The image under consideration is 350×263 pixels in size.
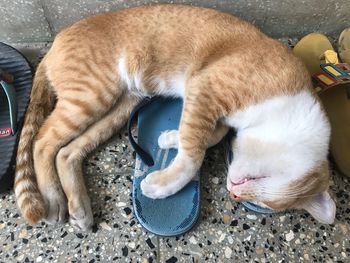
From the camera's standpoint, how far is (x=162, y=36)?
1545 mm

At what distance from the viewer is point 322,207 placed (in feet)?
4.32

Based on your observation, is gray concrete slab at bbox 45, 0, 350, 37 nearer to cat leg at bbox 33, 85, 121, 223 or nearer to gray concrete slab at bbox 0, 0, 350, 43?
gray concrete slab at bbox 0, 0, 350, 43

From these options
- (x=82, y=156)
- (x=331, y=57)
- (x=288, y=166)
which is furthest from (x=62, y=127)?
(x=331, y=57)

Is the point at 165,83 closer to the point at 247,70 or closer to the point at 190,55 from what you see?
the point at 190,55

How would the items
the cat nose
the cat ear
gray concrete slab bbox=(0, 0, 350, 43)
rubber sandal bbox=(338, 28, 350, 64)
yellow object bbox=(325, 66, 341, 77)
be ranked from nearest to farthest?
the cat ear, the cat nose, yellow object bbox=(325, 66, 341, 77), gray concrete slab bbox=(0, 0, 350, 43), rubber sandal bbox=(338, 28, 350, 64)

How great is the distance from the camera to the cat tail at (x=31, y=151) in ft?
4.30

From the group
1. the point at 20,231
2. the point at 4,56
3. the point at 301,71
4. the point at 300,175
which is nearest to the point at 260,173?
the point at 300,175

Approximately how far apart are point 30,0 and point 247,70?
3.30 feet

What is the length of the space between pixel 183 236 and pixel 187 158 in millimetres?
290

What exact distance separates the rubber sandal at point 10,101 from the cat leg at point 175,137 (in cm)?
58

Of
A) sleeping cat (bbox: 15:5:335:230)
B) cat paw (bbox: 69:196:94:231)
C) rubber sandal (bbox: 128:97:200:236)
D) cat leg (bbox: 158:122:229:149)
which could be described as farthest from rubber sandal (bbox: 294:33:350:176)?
cat paw (bbox: 69:196:94:231)

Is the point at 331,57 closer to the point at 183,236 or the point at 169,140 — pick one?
the point at 169,140

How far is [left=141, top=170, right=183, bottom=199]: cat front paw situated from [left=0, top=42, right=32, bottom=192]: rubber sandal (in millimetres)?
525

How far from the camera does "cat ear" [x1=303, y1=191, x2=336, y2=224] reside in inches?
50.6
